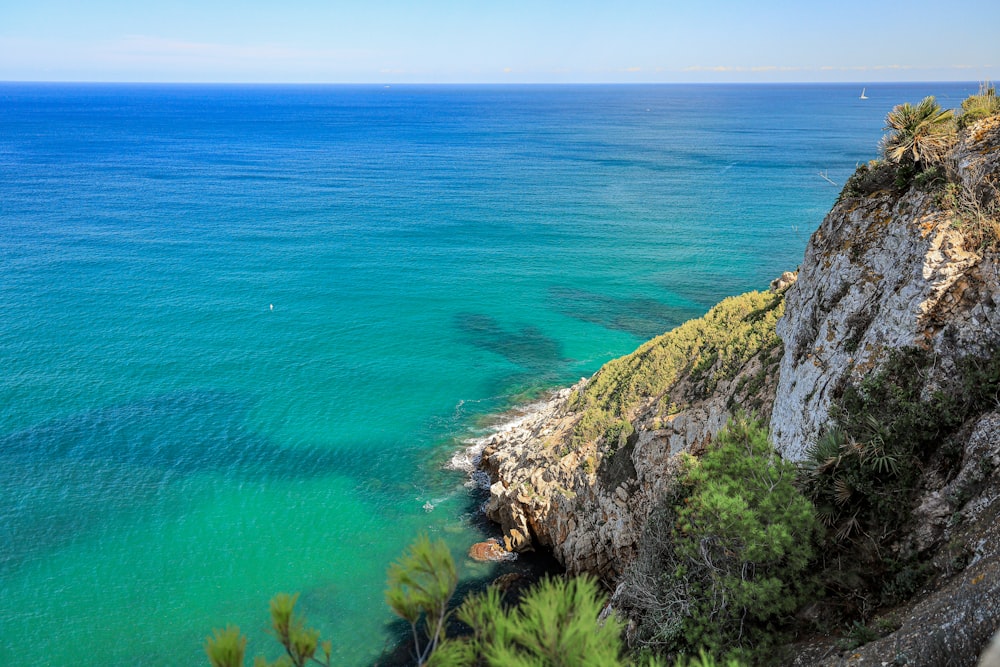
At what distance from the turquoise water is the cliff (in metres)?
6.86

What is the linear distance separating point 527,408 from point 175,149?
132645 millimetres

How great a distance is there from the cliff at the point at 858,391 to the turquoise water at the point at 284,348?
6.86 meters

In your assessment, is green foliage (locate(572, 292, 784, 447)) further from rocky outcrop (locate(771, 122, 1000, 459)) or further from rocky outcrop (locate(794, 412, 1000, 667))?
rocky outcrop (locate(794, 412, 1000, 667))

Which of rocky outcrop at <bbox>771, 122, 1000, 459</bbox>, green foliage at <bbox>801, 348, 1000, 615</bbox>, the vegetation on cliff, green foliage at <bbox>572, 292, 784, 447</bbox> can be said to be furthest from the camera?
green foliage at <bbox>572, 292, 784, 447</bbox>

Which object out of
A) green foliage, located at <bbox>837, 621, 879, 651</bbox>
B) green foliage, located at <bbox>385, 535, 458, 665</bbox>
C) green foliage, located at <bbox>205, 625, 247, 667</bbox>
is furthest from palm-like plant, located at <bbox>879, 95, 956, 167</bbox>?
green foliage, located at <bbox>205, 625, 247, 667</bbox>

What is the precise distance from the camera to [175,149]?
474 feet

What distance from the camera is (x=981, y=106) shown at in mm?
17078

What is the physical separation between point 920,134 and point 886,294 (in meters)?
4.49

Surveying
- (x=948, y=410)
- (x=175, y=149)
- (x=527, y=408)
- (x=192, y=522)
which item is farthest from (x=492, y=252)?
(x=175, y=149)

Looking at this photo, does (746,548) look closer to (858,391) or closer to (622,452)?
(858,391)

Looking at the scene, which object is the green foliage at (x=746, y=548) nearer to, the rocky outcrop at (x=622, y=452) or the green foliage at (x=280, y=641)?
the rocky outcrop at (x=622, y=452)

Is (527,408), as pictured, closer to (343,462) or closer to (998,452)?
(343,462)

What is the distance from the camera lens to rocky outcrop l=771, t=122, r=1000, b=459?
1425 cm

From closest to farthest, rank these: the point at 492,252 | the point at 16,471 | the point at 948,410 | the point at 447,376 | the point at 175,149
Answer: the point at 948,410, the point at 16,471, the point at 447,376, the point at 492,252, the point at 175,149
